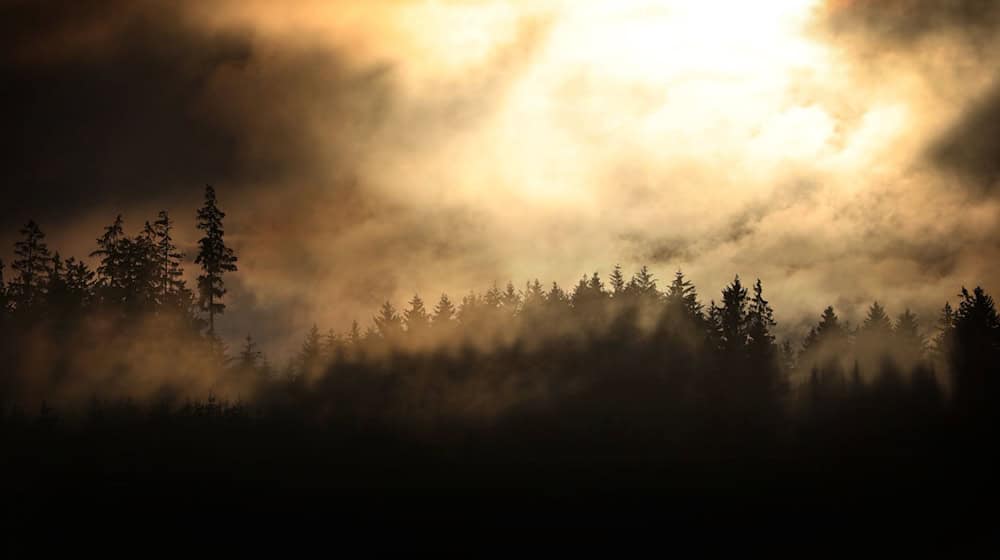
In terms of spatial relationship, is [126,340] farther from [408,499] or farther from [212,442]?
[408,499]

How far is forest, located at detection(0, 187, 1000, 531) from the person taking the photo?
5703 cm

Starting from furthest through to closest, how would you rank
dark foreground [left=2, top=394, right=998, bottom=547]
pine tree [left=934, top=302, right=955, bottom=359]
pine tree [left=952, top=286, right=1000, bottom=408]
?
pine tree [left=934, top=302, right=955, bottom=359] → pine tree [left=952, top=286, right=1000, bottom=408] → dark foreground [left=2, top=394, right=998, bottom=547]

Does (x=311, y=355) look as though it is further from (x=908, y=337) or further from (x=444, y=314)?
(x=908, y=337)

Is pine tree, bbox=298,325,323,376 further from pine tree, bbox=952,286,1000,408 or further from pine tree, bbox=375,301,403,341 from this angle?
pine tree, bbox=952,286,1000,408

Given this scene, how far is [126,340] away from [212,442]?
28167mm

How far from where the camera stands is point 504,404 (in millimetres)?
81375

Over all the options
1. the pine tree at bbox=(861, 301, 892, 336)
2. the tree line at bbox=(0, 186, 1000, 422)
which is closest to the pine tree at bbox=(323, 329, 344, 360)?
the tree line at bbox=(0, 186, 1000, 422)

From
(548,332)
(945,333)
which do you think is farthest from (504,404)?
(945,333)

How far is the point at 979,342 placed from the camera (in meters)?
80.5

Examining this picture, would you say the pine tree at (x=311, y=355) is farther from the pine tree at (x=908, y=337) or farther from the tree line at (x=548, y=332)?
the pine tree at (x=908, y=337)

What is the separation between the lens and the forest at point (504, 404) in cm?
5703

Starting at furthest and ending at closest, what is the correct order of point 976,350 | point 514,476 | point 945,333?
point 945,333 < point 976,350 < point 514,476

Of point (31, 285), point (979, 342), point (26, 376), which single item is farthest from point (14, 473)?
point (979, 342)

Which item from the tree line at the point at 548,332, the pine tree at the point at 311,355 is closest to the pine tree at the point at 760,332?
the tree line at the point at 548,332
